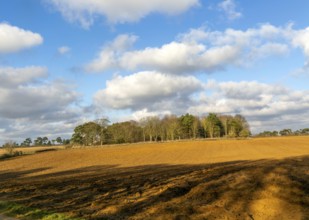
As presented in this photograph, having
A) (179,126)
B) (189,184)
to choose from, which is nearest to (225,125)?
(179,126)

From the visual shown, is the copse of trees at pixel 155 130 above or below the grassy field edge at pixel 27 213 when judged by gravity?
above

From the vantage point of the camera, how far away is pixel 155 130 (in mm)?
127938

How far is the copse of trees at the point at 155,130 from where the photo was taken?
123269mm

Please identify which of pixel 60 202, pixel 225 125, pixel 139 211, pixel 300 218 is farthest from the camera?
pixel 225 125

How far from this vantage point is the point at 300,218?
9875mm

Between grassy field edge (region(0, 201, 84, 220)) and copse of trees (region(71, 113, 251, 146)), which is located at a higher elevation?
copse of trees (region(71, 113, 251, 146))

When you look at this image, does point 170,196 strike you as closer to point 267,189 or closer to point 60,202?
point 267,189

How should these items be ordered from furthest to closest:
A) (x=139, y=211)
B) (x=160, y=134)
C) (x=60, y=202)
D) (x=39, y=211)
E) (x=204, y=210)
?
(x=160, y=134)
(x=60, y=202)
(x=39, y=211)
(x=139, y=211)
(x=204, y=210)

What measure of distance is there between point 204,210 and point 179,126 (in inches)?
4783

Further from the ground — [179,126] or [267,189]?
[179,126]

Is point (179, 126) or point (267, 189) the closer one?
point (267, 189)

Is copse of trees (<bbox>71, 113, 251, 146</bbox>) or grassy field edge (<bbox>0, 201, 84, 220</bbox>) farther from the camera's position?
copse of trees (<bbox>71, 113, 251, 146</bbox>)

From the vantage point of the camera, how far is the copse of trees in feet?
404

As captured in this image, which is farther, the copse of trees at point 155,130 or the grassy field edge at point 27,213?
the copse of trees at point 155,130
